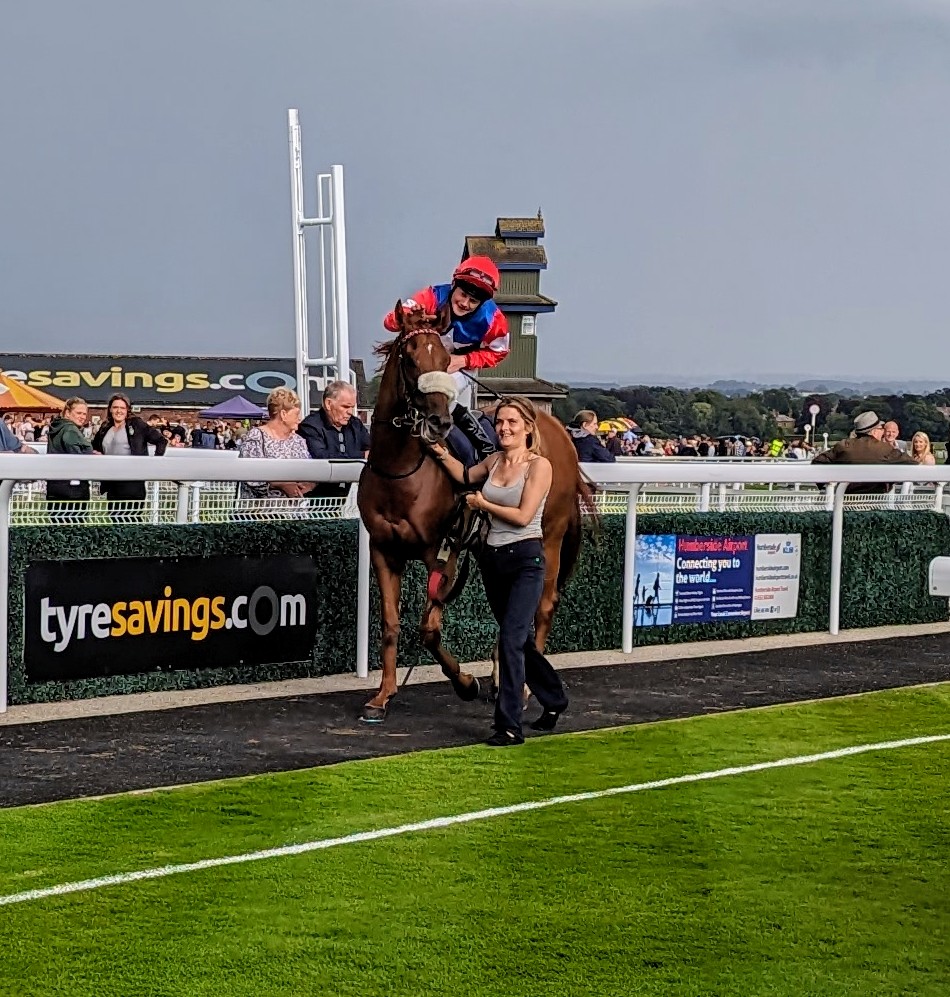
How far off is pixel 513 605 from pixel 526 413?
101 centimetres

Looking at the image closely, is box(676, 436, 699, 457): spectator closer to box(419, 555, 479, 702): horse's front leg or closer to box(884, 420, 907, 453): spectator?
box(884, 420, 907, 453): spectator

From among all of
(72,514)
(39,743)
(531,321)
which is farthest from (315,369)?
(531,321)

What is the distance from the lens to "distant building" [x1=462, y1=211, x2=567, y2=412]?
53.0 metres

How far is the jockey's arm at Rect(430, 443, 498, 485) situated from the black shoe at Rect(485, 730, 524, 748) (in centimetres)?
134

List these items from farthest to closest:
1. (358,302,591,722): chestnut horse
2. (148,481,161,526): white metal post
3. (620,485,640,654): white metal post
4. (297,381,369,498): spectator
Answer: (620,485,640,654): white metal post
(297,381,369,498): spectator
(148,481,161,526): white metal post
(358,302,591,722): chestnut horse

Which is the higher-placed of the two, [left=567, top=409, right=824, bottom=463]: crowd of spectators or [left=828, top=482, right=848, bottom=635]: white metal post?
[left=828, top=482, right=848, bottom=635]: white metal post

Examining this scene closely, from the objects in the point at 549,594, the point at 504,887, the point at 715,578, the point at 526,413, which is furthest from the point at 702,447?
the point at 504,887

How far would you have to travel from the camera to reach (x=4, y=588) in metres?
7.87

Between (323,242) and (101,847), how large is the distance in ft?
47.0

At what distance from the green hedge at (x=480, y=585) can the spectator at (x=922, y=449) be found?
121 centimetres

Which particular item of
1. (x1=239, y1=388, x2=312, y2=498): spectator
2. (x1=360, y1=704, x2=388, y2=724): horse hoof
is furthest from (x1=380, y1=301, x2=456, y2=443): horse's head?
(x1=239, y1=388, x2=312, y2=498): spectator

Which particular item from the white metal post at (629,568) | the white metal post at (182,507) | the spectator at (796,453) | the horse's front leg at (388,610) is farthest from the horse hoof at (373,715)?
the spectator at (796,453)

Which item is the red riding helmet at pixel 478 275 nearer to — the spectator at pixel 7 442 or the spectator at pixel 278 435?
the spectator at pixel 278 435

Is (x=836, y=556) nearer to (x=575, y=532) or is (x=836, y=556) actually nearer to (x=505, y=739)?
(x=575, y=532)
